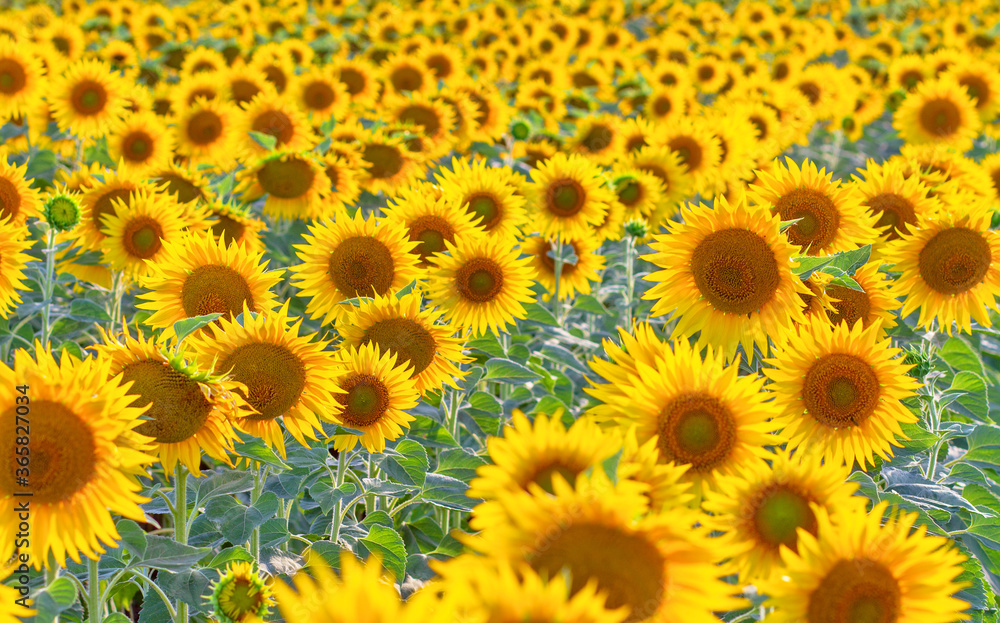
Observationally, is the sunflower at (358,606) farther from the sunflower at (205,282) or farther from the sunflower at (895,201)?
the sunflower at (895,201)

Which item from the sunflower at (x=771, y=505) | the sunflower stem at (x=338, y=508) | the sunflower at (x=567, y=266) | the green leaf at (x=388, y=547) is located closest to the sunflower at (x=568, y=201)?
the sunflower at (x=567, y=266)

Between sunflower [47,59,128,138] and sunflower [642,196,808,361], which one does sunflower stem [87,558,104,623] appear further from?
sunflower [47,59,128,138]

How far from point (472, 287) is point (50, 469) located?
1.78 m

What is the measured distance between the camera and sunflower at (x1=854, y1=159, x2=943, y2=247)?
3.22m

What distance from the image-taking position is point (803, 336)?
2311mm

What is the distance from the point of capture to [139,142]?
5.10 m

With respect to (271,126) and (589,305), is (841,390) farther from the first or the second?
(271,126)

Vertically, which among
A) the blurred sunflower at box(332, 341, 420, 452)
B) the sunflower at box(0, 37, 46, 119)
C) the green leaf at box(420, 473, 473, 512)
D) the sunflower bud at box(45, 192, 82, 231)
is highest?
the sunflower at box(0, 37, 46, 119)

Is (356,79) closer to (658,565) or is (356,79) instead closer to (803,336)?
(803,336)

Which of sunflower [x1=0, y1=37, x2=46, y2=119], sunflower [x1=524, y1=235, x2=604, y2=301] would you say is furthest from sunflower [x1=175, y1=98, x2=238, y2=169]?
sunflower [x1=524, y1=235, x2=604, y2=301]

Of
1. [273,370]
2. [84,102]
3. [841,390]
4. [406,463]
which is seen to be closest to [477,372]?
[406,463]

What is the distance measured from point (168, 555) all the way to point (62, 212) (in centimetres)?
191

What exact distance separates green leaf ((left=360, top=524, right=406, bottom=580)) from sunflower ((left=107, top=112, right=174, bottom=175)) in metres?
3.49

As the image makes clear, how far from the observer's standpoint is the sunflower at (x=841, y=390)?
7.45 feet
